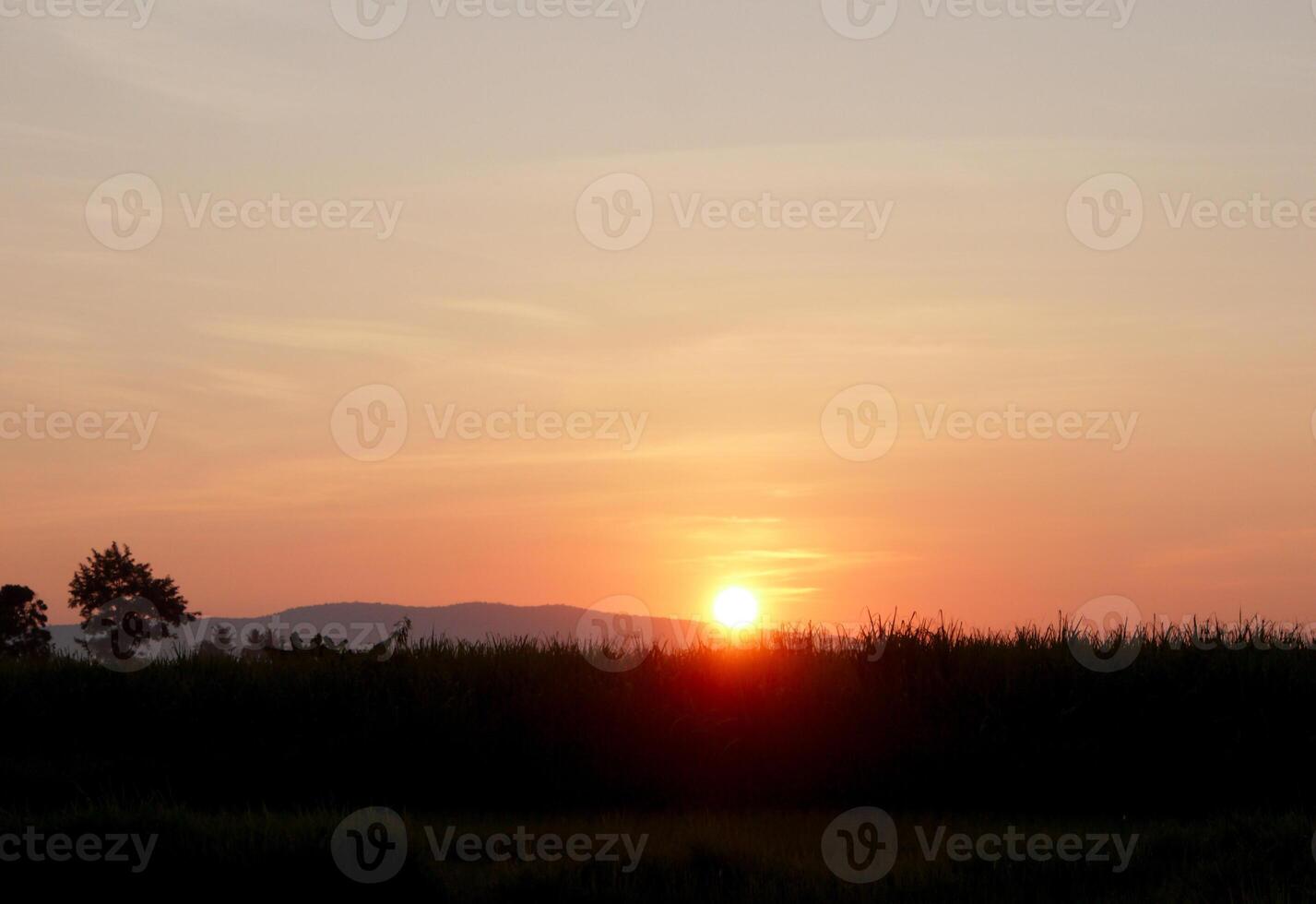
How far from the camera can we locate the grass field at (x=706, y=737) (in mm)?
16891

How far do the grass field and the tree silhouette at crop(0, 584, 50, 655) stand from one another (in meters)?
16.1

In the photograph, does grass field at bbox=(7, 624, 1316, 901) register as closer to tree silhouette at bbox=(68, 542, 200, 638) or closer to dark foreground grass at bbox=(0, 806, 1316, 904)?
dark foreground grass at bbox=(0, 806, 1316, 904)

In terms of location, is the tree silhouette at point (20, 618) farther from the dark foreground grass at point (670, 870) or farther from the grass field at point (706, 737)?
the dark foreground grass at point (670, 870)

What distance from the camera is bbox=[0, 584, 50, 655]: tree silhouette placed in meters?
34.2

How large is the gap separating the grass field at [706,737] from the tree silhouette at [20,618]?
16090mm

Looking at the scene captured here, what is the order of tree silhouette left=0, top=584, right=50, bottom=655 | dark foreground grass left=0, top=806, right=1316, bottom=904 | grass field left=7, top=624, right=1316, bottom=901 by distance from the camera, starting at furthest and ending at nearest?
tree silhouette left=0, top=584, right=50, bottom=655
grass field left=7, top=624, right=1316, bottom=901
dark foreground grass left=0, top=806, right=1316, bottom=904

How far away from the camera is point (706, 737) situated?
58.7 feet

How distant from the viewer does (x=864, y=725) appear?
1833 cm

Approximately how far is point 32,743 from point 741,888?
10.0 metres

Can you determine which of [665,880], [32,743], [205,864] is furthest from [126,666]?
[665,880]

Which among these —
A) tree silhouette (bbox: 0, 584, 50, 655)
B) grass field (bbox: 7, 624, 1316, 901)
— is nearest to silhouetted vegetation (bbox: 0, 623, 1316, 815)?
grass field (bbox: 7, 624, 1316, 901)

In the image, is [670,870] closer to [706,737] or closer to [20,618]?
[706,737]

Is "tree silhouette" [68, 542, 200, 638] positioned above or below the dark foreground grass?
above

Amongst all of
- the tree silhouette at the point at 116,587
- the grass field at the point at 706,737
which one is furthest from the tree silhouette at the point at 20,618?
the grass field at the point at 706,737
